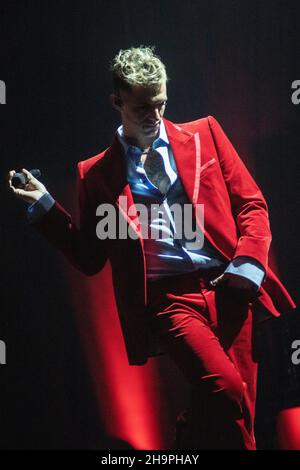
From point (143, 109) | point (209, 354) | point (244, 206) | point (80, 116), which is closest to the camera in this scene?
point (209, 354)

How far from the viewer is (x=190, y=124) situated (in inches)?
122

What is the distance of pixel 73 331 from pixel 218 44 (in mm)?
1376

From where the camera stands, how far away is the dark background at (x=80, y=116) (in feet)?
11.4

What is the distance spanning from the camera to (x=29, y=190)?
3.03m

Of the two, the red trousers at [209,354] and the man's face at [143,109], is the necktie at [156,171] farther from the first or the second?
the red trousers at [209,354]

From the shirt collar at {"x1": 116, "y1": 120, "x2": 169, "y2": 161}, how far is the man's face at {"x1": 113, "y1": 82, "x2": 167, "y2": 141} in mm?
44

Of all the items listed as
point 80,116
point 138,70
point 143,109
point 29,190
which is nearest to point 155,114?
point 143,109

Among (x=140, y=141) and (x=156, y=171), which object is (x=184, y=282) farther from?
(x=140, y=141)

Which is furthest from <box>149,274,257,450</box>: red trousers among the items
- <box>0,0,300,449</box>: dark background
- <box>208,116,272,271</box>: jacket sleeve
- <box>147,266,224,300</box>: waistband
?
<box>0,0,300,449</box>: dark background

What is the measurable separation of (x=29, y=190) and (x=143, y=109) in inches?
20.9

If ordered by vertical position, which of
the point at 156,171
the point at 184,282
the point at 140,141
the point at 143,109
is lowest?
the point at 184,282

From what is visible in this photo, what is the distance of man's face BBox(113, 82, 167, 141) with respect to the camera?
282 centimetres
